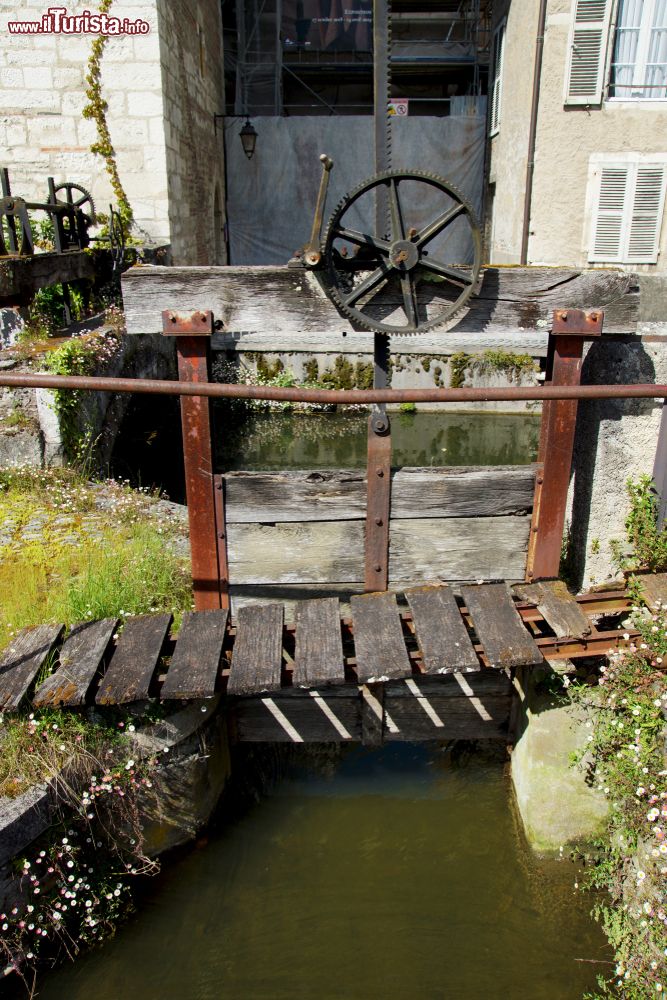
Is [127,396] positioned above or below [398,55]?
below

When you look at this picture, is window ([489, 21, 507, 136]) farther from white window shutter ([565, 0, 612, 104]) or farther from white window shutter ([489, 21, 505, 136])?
white window shutter ([565, 0, 612, 104])

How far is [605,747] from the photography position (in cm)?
281

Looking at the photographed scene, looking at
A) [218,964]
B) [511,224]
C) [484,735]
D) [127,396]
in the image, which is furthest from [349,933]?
[511,224]

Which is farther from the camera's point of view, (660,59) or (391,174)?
(660,59)

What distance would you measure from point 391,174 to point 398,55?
1590cm

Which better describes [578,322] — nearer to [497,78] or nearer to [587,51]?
[587,51]

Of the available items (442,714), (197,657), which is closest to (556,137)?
(442,714)

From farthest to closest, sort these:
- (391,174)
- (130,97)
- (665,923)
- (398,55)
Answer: (398,55) → (130,97) → (391,174) → (665,923)

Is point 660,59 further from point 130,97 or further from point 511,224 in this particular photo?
point 130,97

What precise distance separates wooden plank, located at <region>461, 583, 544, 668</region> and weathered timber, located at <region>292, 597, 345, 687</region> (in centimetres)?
54

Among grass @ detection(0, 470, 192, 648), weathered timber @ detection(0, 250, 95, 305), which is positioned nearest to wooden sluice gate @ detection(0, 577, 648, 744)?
grass @ detection(0, 470, 192, 648)

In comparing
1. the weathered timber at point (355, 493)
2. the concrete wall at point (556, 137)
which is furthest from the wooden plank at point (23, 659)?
the concrete wall at point (556, 137)

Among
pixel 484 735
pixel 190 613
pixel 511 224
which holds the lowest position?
pixel 484 735

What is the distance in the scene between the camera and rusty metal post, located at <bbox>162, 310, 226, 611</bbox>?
108 inches
